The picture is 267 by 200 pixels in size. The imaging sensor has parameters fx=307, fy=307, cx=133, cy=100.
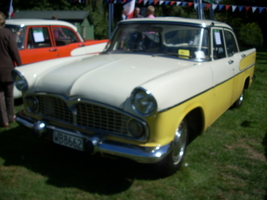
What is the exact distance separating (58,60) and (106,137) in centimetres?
154

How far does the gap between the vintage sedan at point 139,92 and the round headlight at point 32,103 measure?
0.01m

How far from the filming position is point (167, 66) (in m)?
3.35

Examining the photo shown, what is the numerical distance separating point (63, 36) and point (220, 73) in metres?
4.32

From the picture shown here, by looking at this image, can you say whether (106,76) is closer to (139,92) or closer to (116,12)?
(139,92)

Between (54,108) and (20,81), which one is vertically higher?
(20,81)

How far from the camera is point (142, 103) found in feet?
8.55

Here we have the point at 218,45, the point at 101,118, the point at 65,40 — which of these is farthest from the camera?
the point at 65,40

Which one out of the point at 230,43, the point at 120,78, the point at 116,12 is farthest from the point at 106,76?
the point at 116,12

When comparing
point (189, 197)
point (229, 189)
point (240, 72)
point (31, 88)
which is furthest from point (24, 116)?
point (240, 72)

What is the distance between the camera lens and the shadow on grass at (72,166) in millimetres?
3029

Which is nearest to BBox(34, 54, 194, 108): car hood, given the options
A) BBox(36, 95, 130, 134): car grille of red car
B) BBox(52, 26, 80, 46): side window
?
BBox(36, 95, 130, 134): car grille of red car

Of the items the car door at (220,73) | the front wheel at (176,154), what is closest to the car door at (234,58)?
the car door at (220,73)

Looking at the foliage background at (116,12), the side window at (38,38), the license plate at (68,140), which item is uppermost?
the side window at (38,38)

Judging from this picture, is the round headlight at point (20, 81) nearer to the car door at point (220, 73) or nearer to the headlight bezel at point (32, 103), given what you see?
the headlight bezel at point (32, 103)
